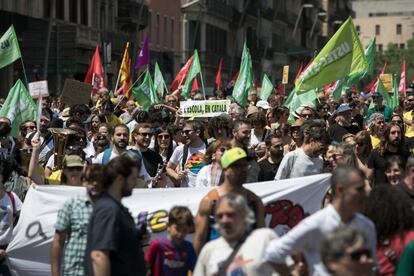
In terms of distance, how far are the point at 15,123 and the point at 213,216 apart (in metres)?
9.86

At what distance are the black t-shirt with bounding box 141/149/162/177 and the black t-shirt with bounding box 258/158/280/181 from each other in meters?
1.02

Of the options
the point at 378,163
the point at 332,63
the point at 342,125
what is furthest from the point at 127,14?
the point at 378,163

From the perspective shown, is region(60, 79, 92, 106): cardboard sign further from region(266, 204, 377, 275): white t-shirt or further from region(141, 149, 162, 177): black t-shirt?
region(266, 204, 377, 275): white t-shirt

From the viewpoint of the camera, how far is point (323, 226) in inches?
289

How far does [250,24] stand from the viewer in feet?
273


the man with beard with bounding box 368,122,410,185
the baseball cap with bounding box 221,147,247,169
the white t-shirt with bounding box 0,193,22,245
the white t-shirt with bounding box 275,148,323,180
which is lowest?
the white t-shirt with bounding box 0,193,22,245

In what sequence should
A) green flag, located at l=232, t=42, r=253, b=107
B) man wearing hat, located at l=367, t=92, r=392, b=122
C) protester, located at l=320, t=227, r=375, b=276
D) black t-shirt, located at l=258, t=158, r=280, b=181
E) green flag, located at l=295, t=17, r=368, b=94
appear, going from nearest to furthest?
protester, located at l=320, t=227, r=375, b=276, black t-shirt, located at l=258, t=158, r=280, b=181, green flag, located at l=295, t=17, r=368, b=94, man wearing hat, located at l=367, t=92, r=392, b=122, green flag, located at l=232, t=42, r=253, b=107

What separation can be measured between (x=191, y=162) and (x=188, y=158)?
13 cm

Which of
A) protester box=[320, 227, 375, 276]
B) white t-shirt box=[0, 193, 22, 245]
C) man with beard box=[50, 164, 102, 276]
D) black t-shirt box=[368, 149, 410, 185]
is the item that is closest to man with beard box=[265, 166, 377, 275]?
→ protester box=[320, 227, 375, 276]

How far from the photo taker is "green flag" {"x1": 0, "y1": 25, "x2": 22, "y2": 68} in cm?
2198

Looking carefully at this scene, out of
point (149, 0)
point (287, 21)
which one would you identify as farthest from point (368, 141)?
point (287, 21)

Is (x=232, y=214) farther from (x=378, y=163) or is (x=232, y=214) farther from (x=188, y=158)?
(x=188, y=158)

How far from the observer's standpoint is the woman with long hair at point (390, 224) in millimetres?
7855

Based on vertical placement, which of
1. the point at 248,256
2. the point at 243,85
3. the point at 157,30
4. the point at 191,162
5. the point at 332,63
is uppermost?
the point at 157,30
